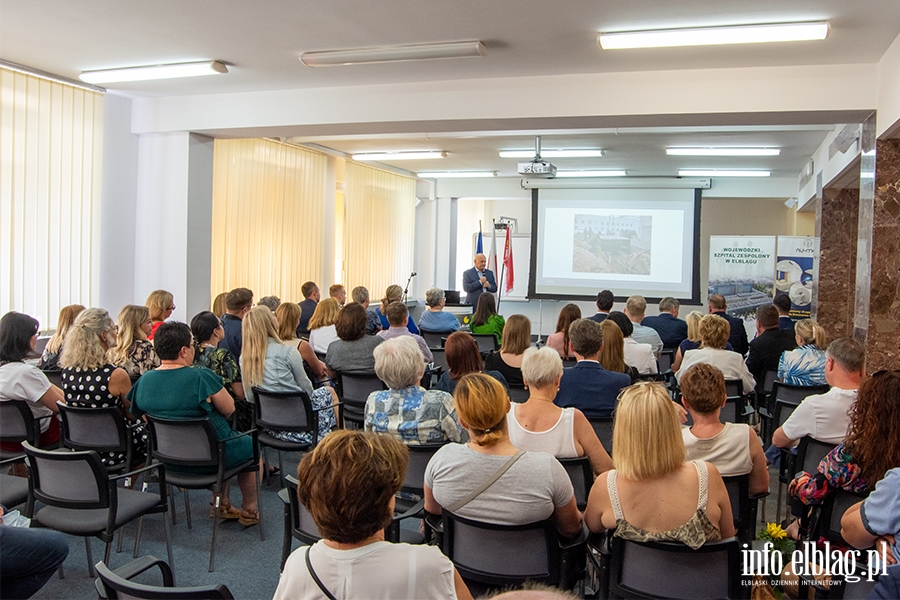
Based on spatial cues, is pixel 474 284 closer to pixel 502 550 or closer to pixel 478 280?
pixel 478 280

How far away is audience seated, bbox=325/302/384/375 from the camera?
492cm

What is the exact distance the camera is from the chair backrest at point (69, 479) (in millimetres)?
2834

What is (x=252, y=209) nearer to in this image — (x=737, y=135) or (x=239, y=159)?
(x=239, y=159)

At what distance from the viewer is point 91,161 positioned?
661 cm

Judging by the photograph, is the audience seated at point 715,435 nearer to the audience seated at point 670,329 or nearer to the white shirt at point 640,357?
the white shirt at point 640,357

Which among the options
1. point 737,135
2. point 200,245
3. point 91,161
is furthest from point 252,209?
point 737,135

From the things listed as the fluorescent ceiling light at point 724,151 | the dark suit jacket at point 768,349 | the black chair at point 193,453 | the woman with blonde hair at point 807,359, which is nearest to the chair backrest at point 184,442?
the black chair at point 193,453

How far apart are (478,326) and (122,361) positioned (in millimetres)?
3531

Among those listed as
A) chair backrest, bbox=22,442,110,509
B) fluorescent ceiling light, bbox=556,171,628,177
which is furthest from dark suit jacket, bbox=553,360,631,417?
fluorescent ceiling light, bbox=556,171,628,177

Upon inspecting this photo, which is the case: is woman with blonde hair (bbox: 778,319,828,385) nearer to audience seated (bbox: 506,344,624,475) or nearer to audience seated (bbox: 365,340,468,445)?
audience seated (bbox: 506,344,624,475)

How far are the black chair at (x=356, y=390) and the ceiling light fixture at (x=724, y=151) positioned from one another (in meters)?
6.52

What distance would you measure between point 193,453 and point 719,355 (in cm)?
356

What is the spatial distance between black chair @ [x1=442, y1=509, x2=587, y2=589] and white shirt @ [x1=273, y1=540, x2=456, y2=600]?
776 mm

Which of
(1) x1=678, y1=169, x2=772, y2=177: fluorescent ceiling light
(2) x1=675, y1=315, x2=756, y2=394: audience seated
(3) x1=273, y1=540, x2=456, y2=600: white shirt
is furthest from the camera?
(1) x1=678, y1=169, x2=772, y2=177: fluorescent ceiling light
